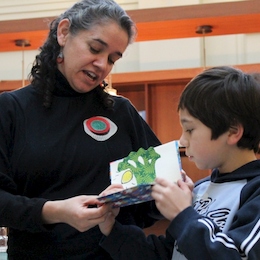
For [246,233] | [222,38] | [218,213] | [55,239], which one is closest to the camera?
[246,233]

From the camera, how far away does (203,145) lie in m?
1.36

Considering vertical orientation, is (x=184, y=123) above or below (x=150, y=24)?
below

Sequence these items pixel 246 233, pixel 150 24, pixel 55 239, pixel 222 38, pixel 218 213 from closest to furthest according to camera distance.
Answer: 1. pixel 246 233
2. pixel 218 213
3. pixel 55 239
4. pixel 150 24
5. pixel 222 38

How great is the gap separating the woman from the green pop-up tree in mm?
122

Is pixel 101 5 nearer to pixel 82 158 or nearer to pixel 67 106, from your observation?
pixel 67 106

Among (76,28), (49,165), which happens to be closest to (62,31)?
(76,28)

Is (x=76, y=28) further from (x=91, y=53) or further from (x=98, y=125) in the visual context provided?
(x=98, y=125)

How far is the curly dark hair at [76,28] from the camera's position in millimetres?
1570

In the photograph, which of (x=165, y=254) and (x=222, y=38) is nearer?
(x=165, y=254)

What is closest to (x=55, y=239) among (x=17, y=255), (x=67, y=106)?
(x=17, y=255)

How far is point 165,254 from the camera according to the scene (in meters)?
1.49

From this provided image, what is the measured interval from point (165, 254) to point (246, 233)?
0.37m

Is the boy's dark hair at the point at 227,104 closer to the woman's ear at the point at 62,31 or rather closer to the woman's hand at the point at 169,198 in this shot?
the woman's hand at the point at 169,198

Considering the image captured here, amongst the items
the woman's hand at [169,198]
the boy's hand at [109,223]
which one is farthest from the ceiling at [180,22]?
the woman's hand at [169,198]
